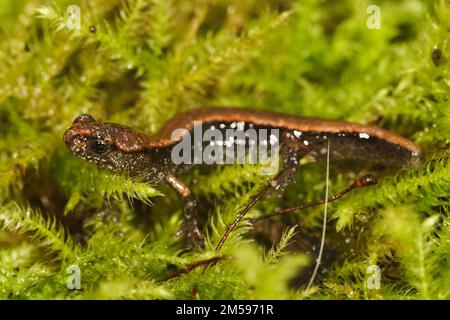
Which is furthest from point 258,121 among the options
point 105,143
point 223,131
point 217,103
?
point 105,143

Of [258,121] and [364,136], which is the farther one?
[258,121]

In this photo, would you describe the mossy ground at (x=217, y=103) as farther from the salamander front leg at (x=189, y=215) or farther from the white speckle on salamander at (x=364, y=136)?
the white speckle on salamander at (x=364, y=136)

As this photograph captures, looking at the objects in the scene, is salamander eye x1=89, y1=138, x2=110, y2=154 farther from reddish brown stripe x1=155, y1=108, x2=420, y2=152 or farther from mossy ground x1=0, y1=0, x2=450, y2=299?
reddish brown stripe x1=155, y1=108, x2=420, y2=152

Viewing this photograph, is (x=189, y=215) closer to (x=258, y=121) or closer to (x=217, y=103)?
(x=258, y=121)

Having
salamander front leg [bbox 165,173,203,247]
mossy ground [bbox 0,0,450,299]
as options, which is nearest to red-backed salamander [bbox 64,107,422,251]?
salamander front leg [bbox 165,173,203,247]

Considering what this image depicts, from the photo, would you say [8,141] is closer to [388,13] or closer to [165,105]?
[165,105]
